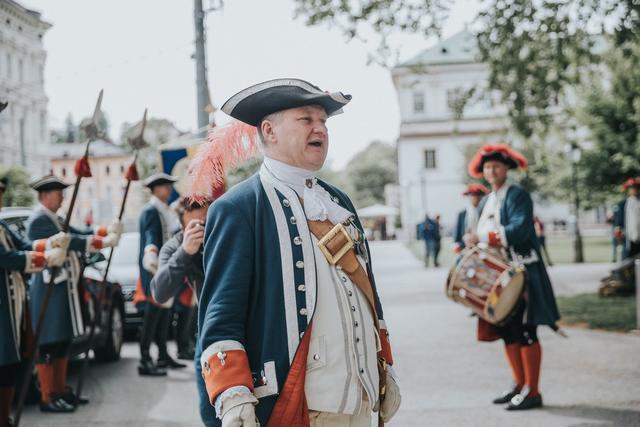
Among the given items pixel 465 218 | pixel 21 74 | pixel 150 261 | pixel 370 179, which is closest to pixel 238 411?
pixel 150 261

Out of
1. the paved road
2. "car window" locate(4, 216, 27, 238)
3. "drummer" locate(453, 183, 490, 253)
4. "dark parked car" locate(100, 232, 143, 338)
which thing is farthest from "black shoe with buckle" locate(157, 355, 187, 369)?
"drummer" locate(453, 183, 490, 253)

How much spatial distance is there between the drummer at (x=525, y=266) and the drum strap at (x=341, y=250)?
368 centimetres

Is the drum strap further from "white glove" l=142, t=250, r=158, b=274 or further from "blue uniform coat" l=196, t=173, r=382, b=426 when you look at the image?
"white glove" l=142, t=250, r=158, b=274

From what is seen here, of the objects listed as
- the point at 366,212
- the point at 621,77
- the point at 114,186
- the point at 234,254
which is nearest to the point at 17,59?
the point at 234,254

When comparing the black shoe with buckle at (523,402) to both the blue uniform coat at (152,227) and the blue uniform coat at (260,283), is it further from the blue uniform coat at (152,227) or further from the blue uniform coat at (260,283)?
the blue uniform coat at (260,283)

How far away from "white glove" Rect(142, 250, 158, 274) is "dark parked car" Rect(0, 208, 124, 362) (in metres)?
0.44

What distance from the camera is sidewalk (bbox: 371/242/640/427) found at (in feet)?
21.3

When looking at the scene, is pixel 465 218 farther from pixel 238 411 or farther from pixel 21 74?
pixel 21 74

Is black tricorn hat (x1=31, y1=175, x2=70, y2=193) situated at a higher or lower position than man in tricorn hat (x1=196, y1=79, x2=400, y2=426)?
higher

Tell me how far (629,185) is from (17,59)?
13509 mm

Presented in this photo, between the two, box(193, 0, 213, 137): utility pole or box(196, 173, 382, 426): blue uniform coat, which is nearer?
box(196, 173, 382, 426): blue uniform coat

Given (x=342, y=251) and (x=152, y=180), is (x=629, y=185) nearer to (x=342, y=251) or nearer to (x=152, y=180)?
(x=152, y=180)

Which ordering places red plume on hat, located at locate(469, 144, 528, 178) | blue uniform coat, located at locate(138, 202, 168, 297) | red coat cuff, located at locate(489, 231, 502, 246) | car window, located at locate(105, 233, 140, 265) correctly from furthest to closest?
car window, located at locate(105, 233, 140, 265)
blue uniform coat, located at locate(138, 202, 168, 297)
red plume on hat, located at locate(469, 144, 528, 178)
red coat cuff, located at locate(489, 231, 502, 246)

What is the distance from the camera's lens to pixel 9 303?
582 centimetres
